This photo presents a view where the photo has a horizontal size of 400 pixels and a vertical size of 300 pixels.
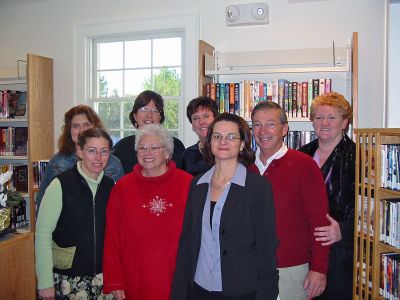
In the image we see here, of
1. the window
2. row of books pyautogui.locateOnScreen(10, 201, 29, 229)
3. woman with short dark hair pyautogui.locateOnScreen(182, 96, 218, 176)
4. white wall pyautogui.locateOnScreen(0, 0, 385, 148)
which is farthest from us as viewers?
the window

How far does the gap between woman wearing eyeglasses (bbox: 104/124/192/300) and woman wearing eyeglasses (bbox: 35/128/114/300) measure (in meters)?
0.09

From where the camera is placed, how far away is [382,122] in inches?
126

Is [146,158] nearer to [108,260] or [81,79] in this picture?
[108,260]

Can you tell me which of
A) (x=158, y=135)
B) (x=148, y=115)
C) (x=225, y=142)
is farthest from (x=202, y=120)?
(x=225, y=142)

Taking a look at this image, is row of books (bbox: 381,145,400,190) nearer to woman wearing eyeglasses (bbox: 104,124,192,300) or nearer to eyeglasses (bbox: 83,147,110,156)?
woman wearing eyeglasses (bbox: 104,124,192,300)

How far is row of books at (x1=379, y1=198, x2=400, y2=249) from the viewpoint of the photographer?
80.7 inches

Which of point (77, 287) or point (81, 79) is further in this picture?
point (81, 79)

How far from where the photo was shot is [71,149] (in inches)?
94.9

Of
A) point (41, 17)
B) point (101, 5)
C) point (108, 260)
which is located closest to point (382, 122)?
point (108, 260)

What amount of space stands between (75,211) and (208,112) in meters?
1.08

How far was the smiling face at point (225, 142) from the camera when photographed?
1657mm

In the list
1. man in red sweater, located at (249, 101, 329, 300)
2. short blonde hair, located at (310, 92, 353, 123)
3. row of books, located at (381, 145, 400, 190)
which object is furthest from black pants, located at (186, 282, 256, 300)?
short blonde hair, located at (310, 92, 353, 123)

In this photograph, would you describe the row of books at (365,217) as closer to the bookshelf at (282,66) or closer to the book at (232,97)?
the bookshelf at (282,66)


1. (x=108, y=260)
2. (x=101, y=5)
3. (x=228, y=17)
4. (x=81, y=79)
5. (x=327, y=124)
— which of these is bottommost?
(x=108, y=260)
